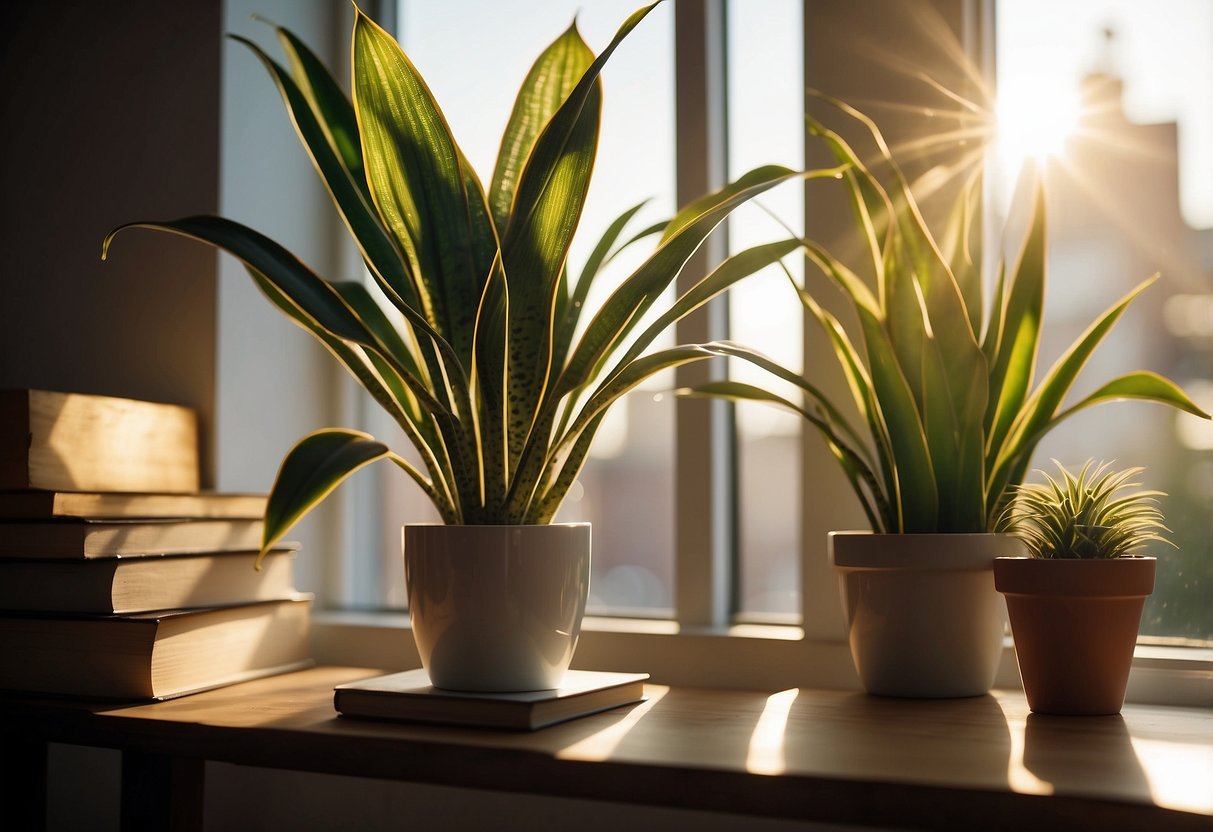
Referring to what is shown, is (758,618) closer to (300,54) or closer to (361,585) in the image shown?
(361,585)

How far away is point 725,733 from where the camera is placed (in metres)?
0.71

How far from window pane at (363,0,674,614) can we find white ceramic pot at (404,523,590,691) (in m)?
0.37

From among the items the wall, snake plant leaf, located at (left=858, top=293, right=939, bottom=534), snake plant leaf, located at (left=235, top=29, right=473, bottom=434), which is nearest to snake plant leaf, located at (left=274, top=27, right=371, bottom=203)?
snake plant leaf, located at (left=235, top=29, right=473, bottom=434)

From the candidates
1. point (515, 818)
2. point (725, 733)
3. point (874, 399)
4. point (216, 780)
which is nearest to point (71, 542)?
point (216, 780)

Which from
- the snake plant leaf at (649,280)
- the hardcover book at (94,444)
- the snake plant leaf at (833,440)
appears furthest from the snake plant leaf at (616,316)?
the hardcover book at (94,444)

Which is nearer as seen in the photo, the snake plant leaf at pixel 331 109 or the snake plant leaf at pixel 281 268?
the snake plant leaf at pixel 281 268

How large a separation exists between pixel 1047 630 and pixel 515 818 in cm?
55

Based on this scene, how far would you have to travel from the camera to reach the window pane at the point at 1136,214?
91cm

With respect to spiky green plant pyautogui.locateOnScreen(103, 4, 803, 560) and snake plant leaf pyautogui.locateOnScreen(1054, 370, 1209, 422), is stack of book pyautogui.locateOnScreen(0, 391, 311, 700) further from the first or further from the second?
snake plant leaf pyautogui.locateOnScreen(1054, 370, 1209, 422)

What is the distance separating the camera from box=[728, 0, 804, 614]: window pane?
1082 millimetres

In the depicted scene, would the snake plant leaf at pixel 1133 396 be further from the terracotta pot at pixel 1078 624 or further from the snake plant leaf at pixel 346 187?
the snake plant leaf at pixel 346 187

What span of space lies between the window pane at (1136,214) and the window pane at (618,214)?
38 cm

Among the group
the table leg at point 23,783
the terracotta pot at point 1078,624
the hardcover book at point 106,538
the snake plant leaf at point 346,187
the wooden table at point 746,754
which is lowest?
the table leg at point 23,783

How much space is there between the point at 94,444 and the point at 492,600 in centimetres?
47
